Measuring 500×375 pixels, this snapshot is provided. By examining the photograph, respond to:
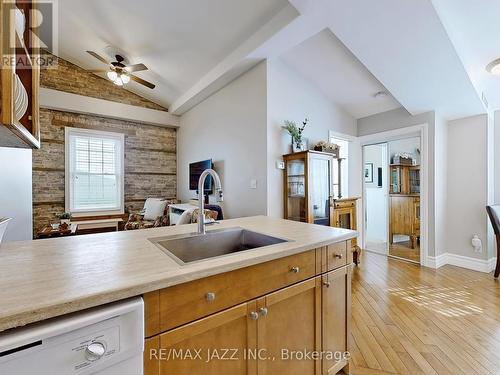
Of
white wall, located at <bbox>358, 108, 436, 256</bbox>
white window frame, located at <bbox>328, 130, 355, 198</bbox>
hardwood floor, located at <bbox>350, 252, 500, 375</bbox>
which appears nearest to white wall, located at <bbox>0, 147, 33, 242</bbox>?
hardwood floor, located at <bbox>350, 252, 500, 375</bbox>

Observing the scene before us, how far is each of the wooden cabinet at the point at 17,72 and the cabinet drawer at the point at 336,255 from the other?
4.64 ft

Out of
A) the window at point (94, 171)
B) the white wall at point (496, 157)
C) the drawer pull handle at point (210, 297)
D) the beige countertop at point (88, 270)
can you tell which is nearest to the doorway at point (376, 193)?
the white wall at point (496, 157)

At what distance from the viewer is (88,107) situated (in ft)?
15.5

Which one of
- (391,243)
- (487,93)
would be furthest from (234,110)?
(391,243)

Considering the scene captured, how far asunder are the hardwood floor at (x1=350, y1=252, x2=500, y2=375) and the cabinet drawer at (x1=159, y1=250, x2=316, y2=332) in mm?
1002

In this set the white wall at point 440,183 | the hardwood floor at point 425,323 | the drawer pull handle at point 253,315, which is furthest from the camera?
the white wall at point 440,183

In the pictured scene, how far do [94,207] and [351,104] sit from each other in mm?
5384

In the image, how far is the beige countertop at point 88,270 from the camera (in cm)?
59

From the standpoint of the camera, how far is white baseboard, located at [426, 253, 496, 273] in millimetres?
3279

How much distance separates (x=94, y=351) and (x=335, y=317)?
124cm

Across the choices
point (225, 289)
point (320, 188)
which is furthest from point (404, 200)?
point (225, 289)

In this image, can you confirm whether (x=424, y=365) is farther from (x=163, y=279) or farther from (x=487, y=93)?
(x=487, y=93)

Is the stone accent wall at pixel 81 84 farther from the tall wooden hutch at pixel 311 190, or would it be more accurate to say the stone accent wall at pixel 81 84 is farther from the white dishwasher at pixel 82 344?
the white dishwasher at pixel 82 344

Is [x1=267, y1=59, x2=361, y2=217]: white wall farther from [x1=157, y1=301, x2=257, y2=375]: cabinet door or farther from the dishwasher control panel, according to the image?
the dishwasher control panel
